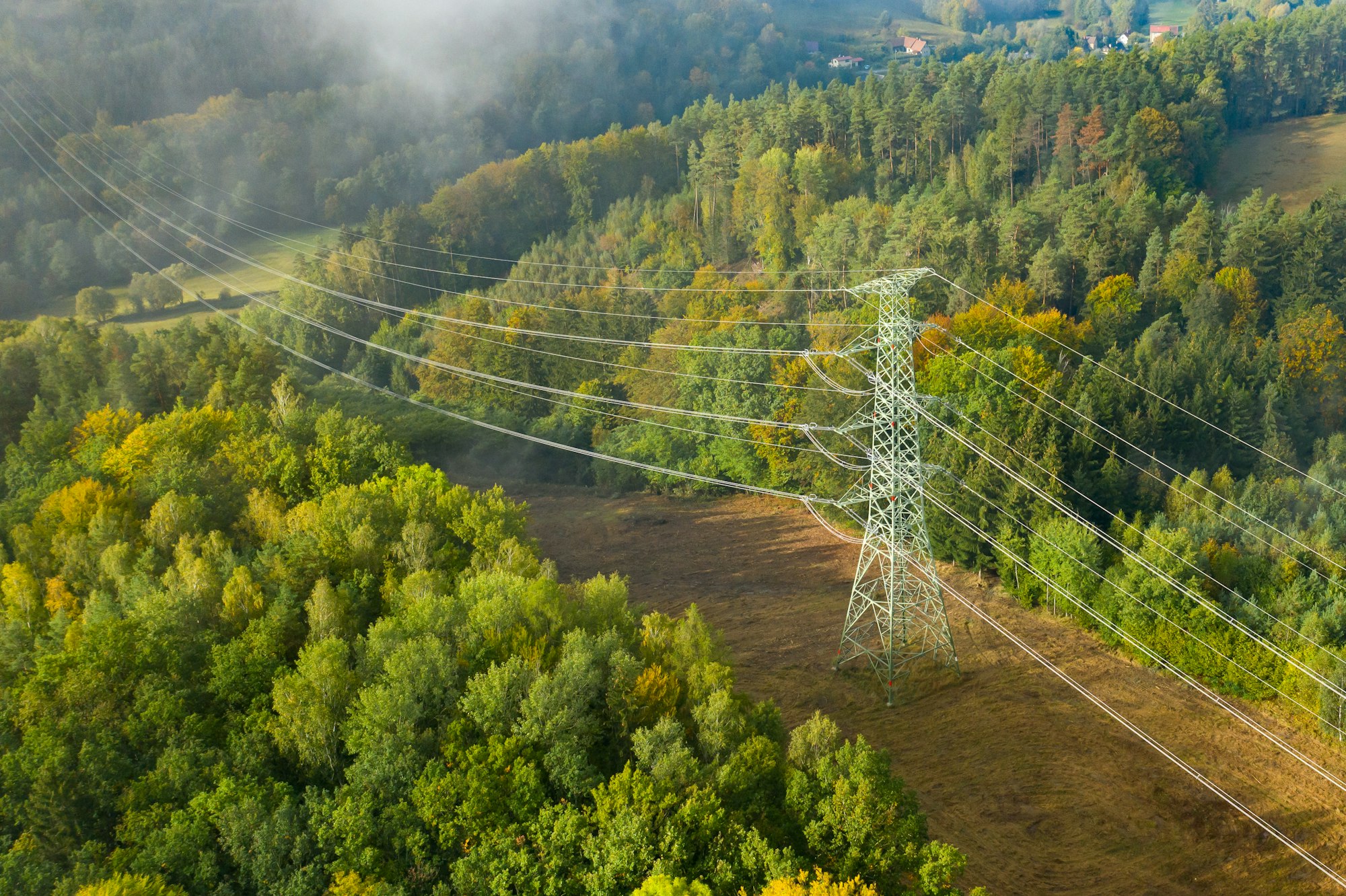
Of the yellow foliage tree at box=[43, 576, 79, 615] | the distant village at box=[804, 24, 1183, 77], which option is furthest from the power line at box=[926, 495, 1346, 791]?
the distant village at box=[804, 24, 1183, 77]

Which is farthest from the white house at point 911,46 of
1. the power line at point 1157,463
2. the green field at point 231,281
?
the power line at point 1157,463

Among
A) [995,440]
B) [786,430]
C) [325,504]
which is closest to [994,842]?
[995,440]

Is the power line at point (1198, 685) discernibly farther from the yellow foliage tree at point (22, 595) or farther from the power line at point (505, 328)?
the yellow foliage tree at point (22, 595)

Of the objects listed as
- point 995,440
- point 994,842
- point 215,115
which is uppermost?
point 215,115

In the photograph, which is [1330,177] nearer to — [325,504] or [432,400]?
[432,400]

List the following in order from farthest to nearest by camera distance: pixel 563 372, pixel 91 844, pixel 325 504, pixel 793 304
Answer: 1. pixel 563 372
2. pixel 793 304
3. pixel 325 504
4. pixel 91 844

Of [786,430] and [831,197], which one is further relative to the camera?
[831,197]
